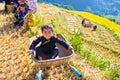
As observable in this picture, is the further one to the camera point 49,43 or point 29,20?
point 29,20

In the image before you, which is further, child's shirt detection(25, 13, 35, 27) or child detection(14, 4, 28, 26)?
child detection(14, 4, 28, 26)

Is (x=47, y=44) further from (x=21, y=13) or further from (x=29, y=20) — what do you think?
(x=21, y=13)

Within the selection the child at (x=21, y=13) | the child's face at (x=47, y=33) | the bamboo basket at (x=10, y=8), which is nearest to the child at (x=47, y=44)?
the child's face at (x=47, y=33)

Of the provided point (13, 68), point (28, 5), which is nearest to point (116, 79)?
point (13, 68)

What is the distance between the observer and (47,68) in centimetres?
688

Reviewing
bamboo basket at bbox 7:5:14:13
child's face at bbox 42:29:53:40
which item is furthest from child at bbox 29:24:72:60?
bamboo basket at bbox 7:5:14:13

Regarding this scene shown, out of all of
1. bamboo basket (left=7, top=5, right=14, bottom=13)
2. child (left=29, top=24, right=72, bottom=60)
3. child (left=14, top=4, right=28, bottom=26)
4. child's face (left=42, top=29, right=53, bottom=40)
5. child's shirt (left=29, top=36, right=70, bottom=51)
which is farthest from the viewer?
bamboo basket (left=7, top=5, right=14, bottom=13)

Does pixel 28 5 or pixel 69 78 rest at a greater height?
pixel 28 5

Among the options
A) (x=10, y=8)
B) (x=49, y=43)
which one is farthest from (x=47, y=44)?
(x=10, y=8)

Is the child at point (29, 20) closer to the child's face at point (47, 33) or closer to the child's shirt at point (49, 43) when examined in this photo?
the child's shirt at point (49, 43)

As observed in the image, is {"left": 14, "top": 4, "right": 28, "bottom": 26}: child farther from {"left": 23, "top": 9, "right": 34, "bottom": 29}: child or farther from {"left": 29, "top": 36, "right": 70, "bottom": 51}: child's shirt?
{"left": 29, "top": 36, "right": 70, "bottom": 51}: child's shirt

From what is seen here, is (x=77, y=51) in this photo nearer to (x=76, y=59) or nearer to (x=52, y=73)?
(x=76, y=59)

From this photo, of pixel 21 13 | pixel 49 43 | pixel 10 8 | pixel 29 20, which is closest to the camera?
pixel 49 43

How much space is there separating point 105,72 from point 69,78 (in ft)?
3.06
